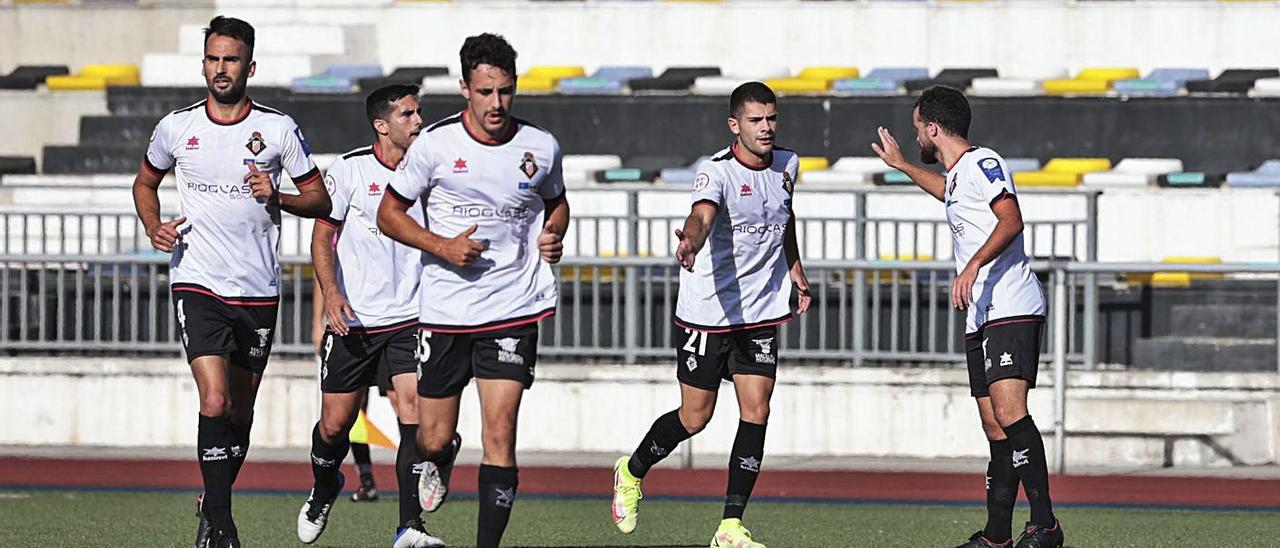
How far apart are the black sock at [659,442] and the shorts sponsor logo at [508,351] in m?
1.73

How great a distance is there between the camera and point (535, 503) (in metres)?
12.8

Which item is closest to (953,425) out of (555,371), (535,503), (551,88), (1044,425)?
(1044,425)

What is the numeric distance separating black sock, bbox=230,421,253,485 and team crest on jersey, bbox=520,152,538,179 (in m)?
1.95

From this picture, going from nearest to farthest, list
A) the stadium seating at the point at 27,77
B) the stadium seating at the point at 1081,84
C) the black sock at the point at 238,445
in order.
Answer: the black sock at the point at 238,445 < the stadium seating at the point at 1081,84 < the stadium seating at the point at 27,77

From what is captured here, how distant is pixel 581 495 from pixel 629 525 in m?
3.30

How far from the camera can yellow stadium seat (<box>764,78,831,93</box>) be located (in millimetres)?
23016

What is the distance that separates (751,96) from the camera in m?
9.61

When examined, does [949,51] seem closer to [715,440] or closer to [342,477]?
[715,440]

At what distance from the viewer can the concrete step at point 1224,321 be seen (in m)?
15.6

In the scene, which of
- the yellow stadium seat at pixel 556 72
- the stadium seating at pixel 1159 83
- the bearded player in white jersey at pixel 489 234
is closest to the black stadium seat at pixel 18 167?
the yellow stadium seat at pixel 556 72

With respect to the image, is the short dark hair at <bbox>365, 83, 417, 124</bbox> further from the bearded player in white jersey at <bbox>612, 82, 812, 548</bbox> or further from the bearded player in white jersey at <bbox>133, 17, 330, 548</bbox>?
the bearded player in white jersey at <bbox>612, 82, 812, 548</bbox>

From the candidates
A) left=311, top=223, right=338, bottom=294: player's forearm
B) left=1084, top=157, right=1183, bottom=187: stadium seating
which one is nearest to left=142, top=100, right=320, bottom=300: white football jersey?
left=311, top=223, right=338, bottom=294: player's forearm

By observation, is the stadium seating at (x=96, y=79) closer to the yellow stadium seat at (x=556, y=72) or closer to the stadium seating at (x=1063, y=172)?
the yellow stadium seat at (x=556, y=72)

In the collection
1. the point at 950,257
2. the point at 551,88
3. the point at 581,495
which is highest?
the point at 551,88
